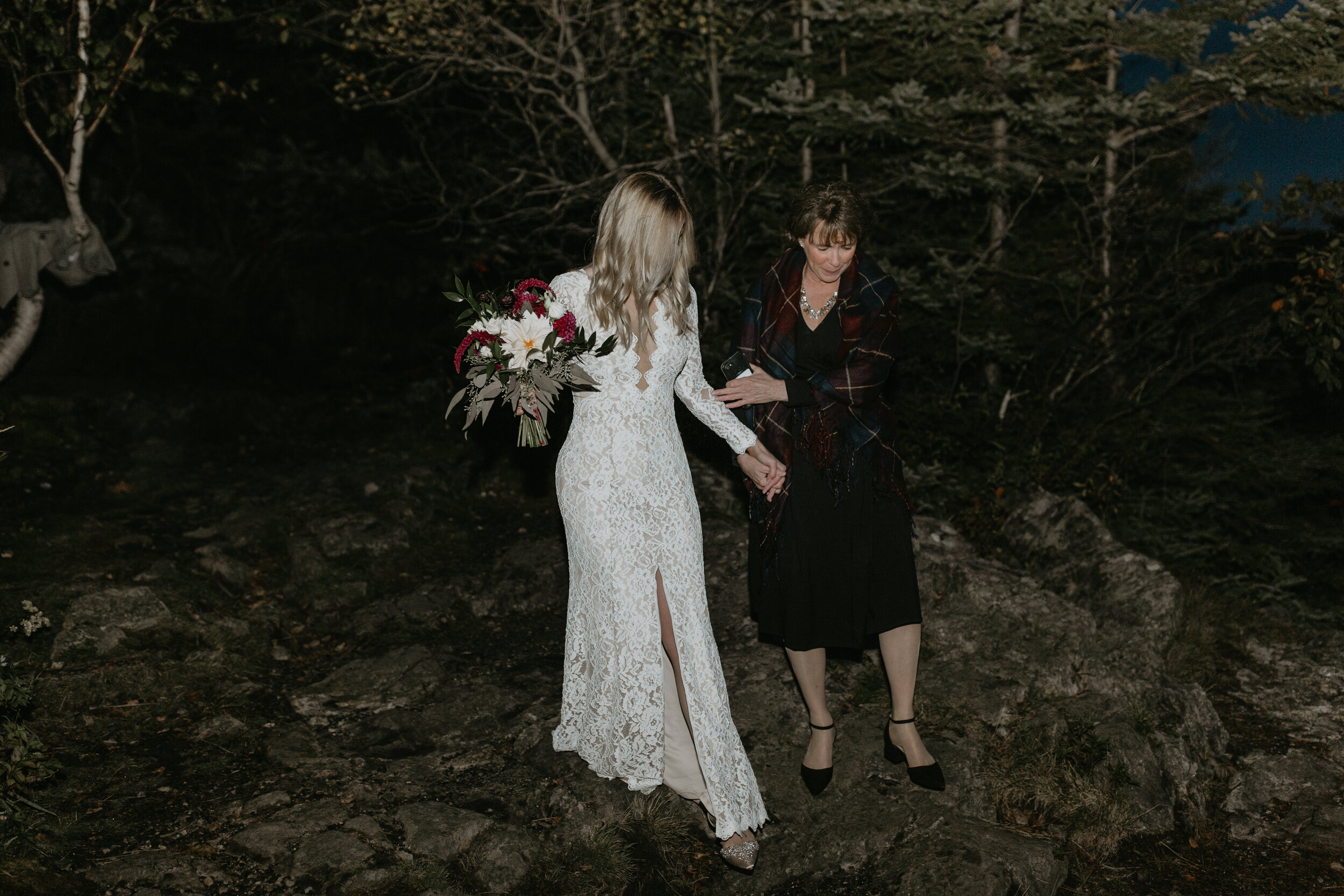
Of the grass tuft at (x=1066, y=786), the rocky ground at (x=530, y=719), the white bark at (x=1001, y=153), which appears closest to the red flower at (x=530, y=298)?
the rocky ground at (x=530, y=719)

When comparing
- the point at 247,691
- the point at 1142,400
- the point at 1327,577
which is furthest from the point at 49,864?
the point at 1327,577

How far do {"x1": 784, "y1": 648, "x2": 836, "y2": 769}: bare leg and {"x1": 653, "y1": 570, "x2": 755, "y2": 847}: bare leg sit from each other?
0.48 meters

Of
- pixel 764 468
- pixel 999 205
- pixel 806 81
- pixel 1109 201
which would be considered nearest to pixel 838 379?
pixel 764 468

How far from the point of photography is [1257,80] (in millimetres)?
6727

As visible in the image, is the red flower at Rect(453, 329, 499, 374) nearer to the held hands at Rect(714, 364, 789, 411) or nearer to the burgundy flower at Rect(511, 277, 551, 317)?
the burgundy flower at Rect(511, 277, 551, 317)

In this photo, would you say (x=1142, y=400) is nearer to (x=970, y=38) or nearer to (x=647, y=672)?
(x=970, y=38)

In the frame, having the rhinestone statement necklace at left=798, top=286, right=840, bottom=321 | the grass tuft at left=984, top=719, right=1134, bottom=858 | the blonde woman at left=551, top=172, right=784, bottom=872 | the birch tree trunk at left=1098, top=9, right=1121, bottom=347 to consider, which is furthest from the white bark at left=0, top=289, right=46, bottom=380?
the birch tree trunk at left=1098, top=9, right=1121, bottom=347

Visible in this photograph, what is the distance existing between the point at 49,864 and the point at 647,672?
2234mm

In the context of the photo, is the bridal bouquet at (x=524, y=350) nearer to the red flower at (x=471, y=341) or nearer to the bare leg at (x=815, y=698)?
the red flower at (x=471, y=341)

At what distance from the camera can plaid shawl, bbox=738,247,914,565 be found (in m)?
3.56

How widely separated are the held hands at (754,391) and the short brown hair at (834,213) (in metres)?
0.56

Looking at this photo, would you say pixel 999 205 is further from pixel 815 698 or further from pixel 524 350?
pixel 524 350

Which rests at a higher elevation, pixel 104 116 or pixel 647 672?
pixel 104 116

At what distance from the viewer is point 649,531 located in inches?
132
